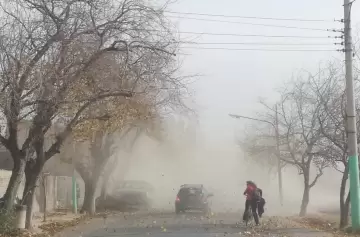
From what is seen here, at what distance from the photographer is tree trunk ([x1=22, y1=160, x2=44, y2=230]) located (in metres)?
19.2

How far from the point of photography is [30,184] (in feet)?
63.5

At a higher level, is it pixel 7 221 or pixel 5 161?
pixel 5 161

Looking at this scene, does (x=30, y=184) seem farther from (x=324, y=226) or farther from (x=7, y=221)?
(x=324, y=226)

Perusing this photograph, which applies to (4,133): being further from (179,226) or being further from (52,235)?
(179,226)

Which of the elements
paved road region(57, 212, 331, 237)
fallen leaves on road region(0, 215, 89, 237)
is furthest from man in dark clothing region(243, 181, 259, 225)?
fallen leaves on road region(0, 215, 89, 237)

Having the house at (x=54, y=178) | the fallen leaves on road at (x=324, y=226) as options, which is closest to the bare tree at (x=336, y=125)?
the fallen leaves on road at (x=324, y=226)

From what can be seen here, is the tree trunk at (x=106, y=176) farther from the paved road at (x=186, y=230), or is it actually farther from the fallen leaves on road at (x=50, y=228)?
the paved road at (x=186, y=230)

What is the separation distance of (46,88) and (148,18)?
366 cm

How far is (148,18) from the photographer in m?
Result: 17.0

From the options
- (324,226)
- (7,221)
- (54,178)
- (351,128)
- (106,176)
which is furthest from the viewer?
(106,176)

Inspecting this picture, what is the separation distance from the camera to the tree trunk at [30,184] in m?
19.2

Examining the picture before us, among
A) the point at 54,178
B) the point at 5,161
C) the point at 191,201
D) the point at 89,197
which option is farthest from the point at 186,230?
the point at 5,161

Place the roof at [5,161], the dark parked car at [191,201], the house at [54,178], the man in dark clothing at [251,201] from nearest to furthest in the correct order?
the man in dark clothing at [251,201]
the house at [54,178]
the dark parked car at [191,201]
the roof at [5,161]

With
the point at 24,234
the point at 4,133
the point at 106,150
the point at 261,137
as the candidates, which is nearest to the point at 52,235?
the point at 24,234
